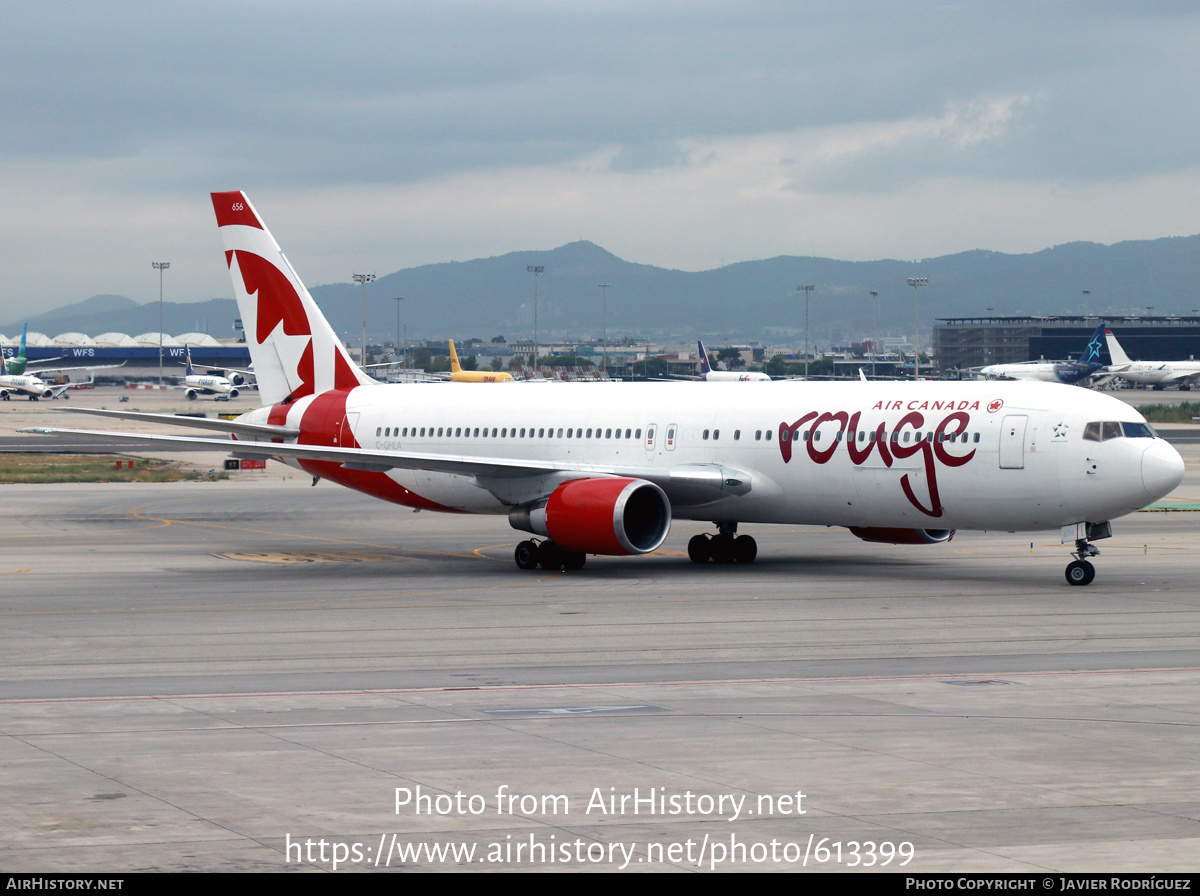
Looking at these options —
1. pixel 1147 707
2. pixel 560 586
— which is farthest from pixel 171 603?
pixel 1147 707

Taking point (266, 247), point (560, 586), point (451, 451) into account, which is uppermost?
point (266, 247)

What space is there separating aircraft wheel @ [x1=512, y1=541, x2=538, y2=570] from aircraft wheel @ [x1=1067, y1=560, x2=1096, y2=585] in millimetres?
12447

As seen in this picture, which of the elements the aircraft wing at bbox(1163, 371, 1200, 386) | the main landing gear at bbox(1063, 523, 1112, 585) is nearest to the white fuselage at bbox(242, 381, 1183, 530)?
the main landing gear at bbox(1063, 523, 1112, 585)

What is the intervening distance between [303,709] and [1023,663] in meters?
11.0

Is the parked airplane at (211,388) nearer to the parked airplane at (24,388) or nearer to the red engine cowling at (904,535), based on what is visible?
the parked airplane at (24,388)

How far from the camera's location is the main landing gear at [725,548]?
1497 inches

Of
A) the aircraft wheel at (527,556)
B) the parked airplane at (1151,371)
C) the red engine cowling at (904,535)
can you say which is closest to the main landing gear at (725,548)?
the red engine cowling at (904,535)

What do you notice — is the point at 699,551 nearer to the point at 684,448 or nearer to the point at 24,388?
the point at 684,448

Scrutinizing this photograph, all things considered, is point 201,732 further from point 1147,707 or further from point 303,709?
point 1147,707

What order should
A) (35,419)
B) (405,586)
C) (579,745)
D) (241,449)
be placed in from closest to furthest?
(579,745) → (405,586) → (241,449) → (35,419)

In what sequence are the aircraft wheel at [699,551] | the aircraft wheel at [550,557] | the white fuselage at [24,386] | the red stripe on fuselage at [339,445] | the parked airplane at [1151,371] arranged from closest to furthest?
the aircraft wheel at [550,557] → the aircraft wheel at [699,551] → the red stripe on fuselage at [339,445] → the white fuselage at [24,386] → the parked airplane at [1151,371]

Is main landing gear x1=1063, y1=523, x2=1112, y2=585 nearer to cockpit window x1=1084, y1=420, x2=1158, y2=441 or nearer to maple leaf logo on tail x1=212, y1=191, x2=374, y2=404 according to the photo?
cockpit window x1=1084, y1=420, x2=1158, y2=441

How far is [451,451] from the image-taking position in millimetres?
41250

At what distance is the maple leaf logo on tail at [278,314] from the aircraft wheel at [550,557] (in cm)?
1075
